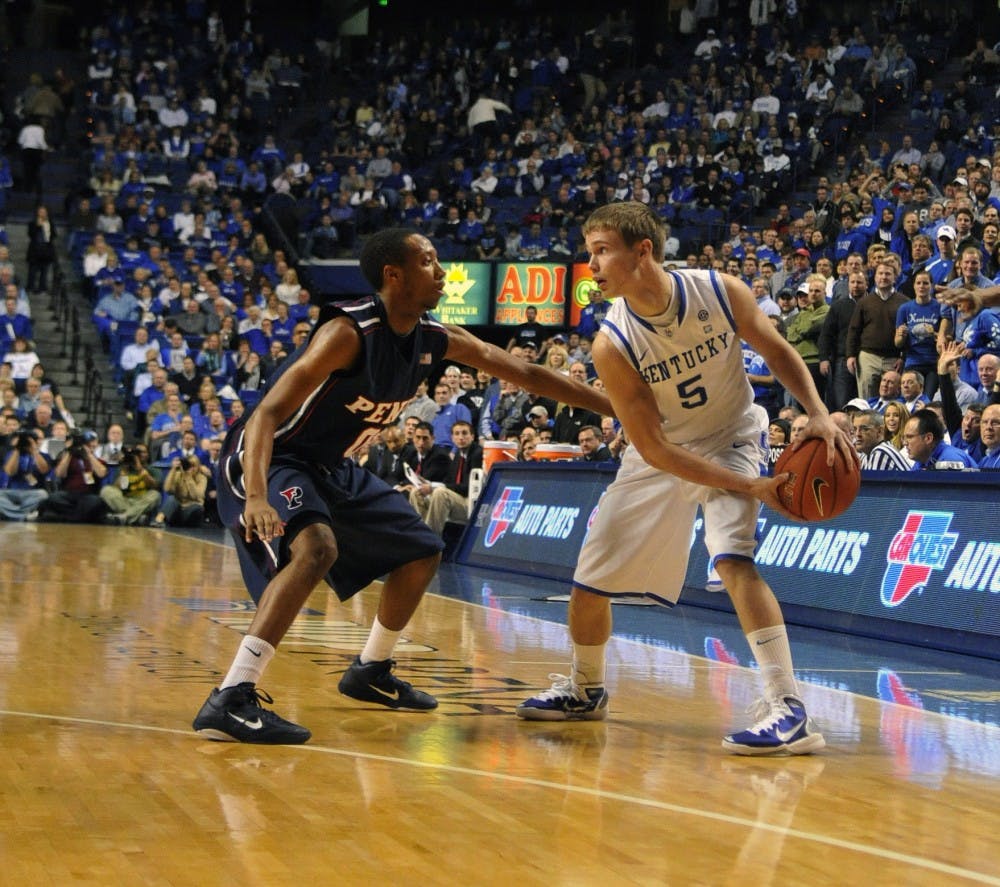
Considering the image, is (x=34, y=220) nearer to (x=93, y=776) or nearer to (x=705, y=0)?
(x=705, y=0)

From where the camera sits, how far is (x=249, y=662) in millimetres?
5043

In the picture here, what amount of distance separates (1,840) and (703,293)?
9.93 feet

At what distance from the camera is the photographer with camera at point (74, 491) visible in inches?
776

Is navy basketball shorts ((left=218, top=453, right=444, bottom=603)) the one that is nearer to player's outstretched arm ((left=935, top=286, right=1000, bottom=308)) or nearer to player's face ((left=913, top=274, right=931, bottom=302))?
player's outstretched arm ((left=935, top=286, right=1000, bottom=308))

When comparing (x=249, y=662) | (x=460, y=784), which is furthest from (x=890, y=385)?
(x=460, y=784)

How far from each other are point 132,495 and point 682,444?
1558cm

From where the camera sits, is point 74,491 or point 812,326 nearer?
point 812,326

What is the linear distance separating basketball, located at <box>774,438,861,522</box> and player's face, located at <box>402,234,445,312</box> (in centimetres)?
140

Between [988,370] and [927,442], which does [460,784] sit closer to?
[927,442]

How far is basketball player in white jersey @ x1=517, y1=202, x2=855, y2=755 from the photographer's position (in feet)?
17.0

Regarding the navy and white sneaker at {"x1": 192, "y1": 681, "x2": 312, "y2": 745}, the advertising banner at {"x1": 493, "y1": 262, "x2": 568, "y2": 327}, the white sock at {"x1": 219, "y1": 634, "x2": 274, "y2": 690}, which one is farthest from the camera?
the advertising banner at {"x1": 493, "y1": 262, "x2": 568, "y2": 327}

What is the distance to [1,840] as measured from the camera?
3.56 metres

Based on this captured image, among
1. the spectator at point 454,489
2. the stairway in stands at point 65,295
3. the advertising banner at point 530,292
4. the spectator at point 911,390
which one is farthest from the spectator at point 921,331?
the stairway in stands at point 65,295

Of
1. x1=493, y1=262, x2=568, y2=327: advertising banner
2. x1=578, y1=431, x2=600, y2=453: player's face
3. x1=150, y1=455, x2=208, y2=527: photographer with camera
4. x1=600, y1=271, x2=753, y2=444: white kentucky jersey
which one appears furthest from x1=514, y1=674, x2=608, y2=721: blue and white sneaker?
x1=493, y1=262, x2=568, y2=327: advertising banner
